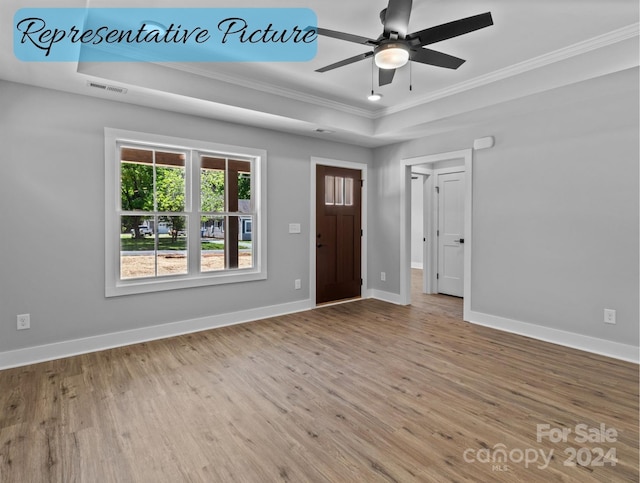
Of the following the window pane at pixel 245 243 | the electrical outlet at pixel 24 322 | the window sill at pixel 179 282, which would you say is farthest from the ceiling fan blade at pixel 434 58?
the electrical outlet at pixel 24 322

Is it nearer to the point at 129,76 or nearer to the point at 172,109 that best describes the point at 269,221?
the point at 172,109

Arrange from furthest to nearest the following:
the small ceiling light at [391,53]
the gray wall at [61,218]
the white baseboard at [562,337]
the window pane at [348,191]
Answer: the window pane at [348,191] → the white baseboard at [562,337] → the gray wall at [61,218] → the small ceiling light at [391,53]

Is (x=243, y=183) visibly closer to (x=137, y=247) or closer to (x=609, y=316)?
(x=137, y=247)

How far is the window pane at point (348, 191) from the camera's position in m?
5.75

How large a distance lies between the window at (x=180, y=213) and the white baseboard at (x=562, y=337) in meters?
3.01

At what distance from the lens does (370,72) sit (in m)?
3.77

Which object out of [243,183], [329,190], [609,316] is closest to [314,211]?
[329,190]

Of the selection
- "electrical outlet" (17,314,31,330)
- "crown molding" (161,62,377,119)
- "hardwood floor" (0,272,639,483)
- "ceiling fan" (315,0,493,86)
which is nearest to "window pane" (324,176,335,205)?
"crown molding" (161,62,377,119)

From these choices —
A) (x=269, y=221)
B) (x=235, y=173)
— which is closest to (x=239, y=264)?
(x=269, y=221)

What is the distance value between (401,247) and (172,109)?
3.78m

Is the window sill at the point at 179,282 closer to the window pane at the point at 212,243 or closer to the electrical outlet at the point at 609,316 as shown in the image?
the window pane at the point at 212,243

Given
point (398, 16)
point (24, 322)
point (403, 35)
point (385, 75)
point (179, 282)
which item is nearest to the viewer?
point (398, 16)

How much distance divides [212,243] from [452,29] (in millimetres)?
3450

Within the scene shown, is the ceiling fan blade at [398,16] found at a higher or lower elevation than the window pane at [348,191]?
higher
